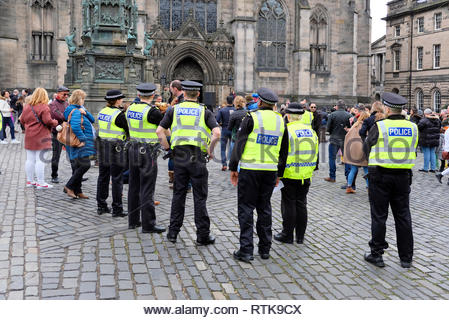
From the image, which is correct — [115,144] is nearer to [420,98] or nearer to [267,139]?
[267,139]

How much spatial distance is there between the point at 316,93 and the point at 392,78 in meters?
21.1

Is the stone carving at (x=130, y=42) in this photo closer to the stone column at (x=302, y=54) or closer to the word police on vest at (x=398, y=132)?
the word police on vest at (x=398, y=132)

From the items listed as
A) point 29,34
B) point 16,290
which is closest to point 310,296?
point 16,290

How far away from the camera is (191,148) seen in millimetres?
6191

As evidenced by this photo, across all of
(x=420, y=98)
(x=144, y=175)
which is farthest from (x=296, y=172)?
(x=420, y=98)

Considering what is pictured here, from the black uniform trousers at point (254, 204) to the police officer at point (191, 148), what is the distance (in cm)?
62

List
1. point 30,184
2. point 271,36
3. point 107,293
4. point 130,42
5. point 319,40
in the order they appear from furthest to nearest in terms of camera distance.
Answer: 1. point 319,40
2. point 271,36
3. point 130,42
4. point 30,184
5. point 107,293

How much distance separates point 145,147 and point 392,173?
3.37m

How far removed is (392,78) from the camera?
51.3m

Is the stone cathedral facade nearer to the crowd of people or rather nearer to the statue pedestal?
the statue pedestal

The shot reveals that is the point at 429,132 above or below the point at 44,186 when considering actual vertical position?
above

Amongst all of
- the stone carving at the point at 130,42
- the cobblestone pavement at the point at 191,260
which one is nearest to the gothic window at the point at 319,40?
the stone carving at the point at 130,42

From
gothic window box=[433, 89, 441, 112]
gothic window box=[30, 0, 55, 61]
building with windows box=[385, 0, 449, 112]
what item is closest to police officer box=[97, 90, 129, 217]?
gothic window box=[30, 0, 55, 61]

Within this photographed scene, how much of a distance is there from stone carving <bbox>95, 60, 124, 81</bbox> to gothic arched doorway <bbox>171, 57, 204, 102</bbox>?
1879cm
